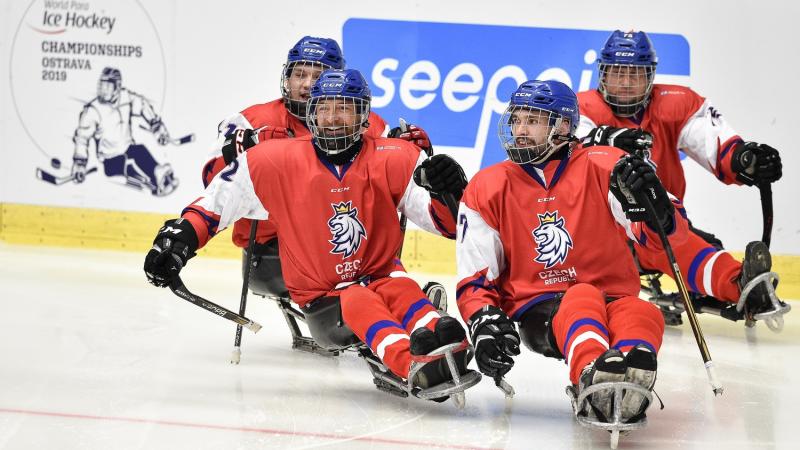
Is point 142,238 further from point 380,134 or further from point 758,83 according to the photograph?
point 758,83

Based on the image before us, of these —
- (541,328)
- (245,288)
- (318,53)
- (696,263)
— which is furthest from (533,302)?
(318,53)

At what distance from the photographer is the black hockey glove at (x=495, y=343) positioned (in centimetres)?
350

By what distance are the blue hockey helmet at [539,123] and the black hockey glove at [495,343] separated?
21.2 inches

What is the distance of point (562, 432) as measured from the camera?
3576 mm

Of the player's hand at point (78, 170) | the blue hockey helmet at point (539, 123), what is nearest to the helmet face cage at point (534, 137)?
the blue hockey helmet at point (539, 123)

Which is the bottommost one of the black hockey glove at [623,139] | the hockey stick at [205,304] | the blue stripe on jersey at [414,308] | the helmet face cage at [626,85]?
the hockey stick at [205,304]

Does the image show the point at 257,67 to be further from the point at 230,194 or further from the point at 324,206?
the point at 324,206

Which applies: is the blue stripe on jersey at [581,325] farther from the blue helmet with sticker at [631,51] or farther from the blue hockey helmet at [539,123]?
the blue helmet with sticker at [631,51]

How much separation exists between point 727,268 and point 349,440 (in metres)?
2.12

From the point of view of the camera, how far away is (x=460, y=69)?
6.75m

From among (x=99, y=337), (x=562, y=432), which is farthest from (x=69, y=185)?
(x=562, y=432)

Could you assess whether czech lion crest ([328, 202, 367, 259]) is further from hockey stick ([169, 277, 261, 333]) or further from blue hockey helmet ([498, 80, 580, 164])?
blue hockey helmet ([498, 80, 580, 164])

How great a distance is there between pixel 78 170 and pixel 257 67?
1250 millimetres

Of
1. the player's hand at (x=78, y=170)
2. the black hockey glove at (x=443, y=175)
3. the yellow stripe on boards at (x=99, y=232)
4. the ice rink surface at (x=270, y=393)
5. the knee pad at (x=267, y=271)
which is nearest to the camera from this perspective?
the ice rink surface at (x=270, y=393)
